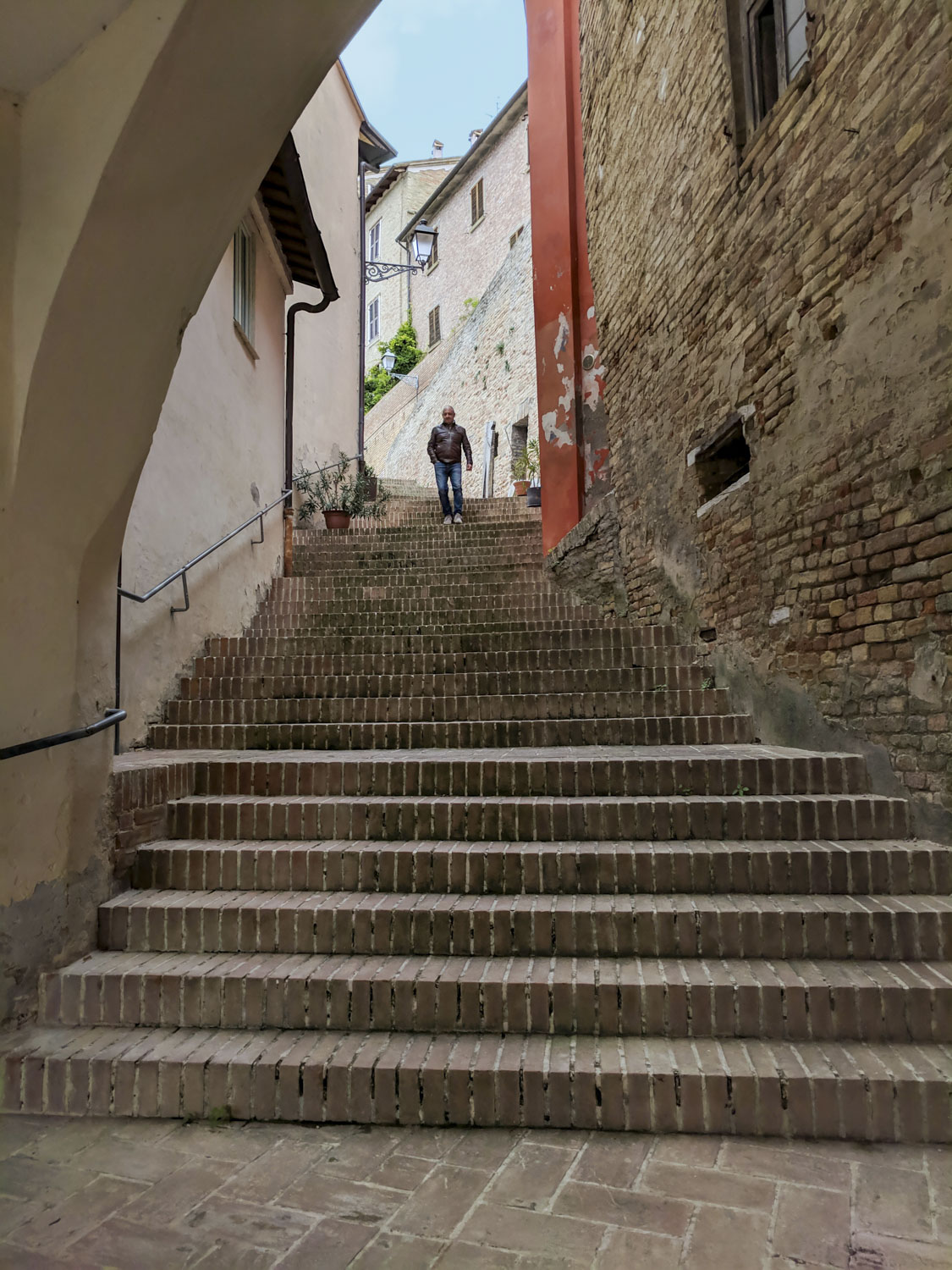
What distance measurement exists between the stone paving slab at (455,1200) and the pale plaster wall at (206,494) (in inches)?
115

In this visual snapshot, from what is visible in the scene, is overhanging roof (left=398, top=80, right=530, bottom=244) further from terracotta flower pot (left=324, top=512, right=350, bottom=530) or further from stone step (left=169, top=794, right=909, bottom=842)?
stone step (left=169, top=794, right=909, bottom=842)

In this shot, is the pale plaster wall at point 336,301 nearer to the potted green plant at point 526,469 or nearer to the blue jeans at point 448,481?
the blue jeans at point 448,481

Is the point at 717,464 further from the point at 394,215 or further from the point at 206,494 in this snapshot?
the point at 394,215

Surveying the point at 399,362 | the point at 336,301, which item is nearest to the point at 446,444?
the point at 336,301

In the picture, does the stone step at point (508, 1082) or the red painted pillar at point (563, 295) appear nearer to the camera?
the stone step at point (508, 1082)

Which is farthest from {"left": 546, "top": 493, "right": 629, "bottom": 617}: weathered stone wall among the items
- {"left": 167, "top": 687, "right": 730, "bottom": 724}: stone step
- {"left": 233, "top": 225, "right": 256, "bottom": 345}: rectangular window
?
{"left": 233, "top": 225, "right": 256, "bottom": 345}: rectangular window

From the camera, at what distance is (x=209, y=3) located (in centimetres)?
216

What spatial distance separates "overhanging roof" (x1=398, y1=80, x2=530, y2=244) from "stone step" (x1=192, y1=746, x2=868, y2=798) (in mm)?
21033

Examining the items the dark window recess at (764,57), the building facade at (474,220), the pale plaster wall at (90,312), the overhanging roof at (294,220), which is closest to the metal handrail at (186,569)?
the pale plaster wall at (90,312)

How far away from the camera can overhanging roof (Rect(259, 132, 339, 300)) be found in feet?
23.0

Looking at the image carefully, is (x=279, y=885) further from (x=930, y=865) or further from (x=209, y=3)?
(x=209, y=3)

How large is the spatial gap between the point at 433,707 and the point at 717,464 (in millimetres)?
2764

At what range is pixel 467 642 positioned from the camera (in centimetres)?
639

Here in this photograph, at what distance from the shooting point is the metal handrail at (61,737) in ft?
8.95
